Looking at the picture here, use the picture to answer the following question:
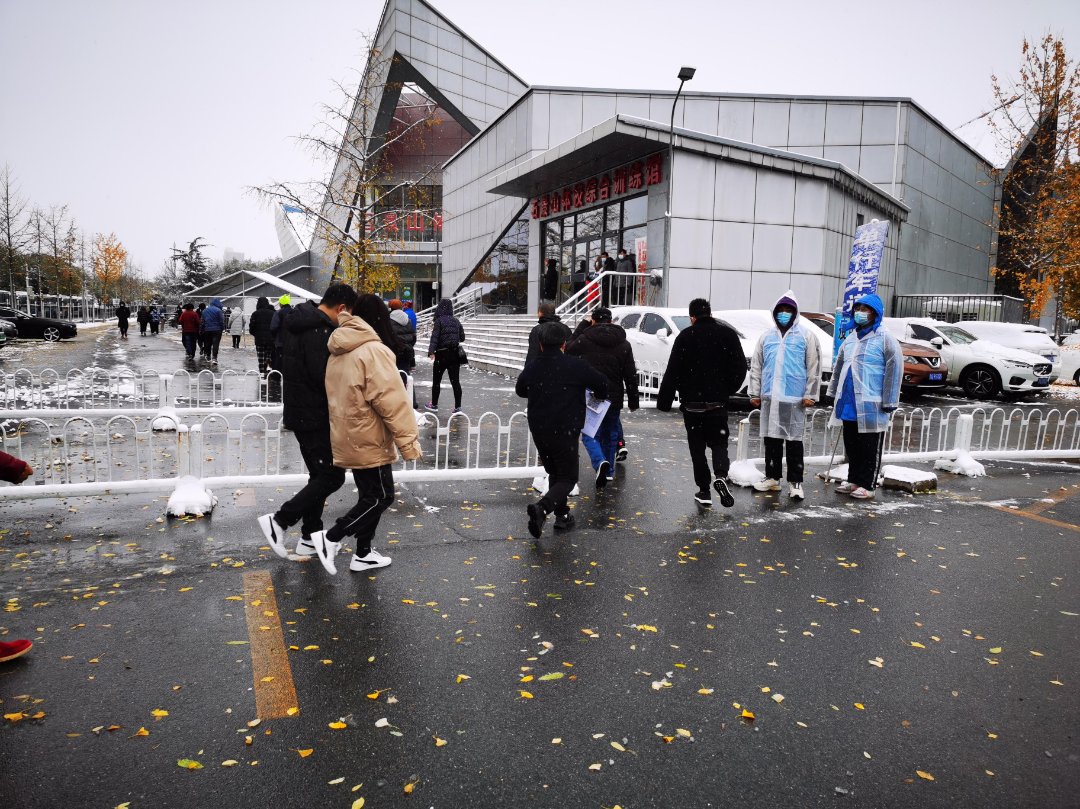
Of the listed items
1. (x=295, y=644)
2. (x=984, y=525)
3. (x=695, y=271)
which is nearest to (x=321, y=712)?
(x=295, y=644)

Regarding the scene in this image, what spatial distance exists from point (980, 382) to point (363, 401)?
58.0 feet

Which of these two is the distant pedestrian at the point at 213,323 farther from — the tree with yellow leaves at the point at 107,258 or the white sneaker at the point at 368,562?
the tree with yellow leaves at the point at 107,258

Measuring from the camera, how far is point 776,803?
262 centimetres

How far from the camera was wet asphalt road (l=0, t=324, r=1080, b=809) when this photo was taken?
8.99 ft

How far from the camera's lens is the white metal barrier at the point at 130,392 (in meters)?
11.0

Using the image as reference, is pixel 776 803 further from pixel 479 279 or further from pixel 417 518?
pixel 479 279

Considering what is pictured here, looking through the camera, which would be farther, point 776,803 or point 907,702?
point 907,702

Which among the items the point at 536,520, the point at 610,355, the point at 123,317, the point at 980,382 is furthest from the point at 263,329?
the point at 123,317

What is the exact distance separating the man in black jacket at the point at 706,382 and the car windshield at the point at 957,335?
14.4m

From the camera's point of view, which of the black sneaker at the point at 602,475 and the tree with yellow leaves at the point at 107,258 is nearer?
the black sneaker at the point at 602,475

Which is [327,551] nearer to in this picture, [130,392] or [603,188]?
[130,392]

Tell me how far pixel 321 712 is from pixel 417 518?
10.1 feet

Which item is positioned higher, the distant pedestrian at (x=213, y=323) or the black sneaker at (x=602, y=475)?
the distant pedestrian at (x=213, y=323)

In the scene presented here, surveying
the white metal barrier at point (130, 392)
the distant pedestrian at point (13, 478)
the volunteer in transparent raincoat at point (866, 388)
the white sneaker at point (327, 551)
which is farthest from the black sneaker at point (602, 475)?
the white metal barrier at point (130, 392)
